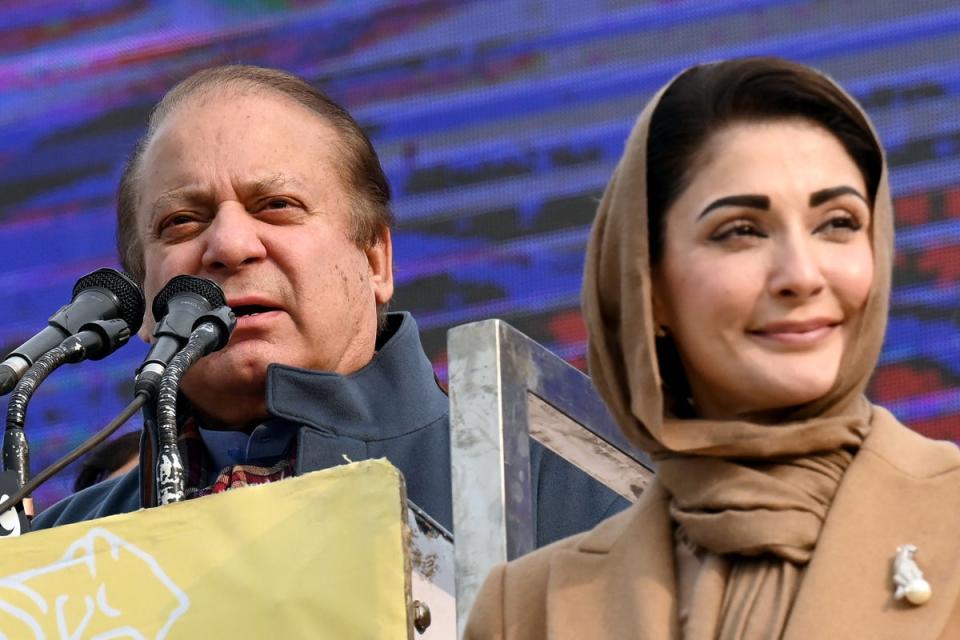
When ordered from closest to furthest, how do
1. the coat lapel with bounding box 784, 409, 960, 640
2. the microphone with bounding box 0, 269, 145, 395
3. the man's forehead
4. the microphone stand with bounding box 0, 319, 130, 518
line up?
1. the coat lapel with bounding box 784, 409, 960, 640
2. the microphone stand with bounding box 0, 319, 130, 518
3. the microphone with bounding box 0, 269, 145, 395
4. the man's forehead

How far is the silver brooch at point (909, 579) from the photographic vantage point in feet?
7.66

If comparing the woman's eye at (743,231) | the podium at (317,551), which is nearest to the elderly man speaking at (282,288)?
the podium at (317,551)

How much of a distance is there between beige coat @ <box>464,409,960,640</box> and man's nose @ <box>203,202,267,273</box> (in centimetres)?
123

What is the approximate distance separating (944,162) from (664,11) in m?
0.77

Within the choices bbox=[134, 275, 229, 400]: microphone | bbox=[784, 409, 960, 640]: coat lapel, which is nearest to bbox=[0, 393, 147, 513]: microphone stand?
bbox=[134, 275, 229, 400]: microphone

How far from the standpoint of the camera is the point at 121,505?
3895mm

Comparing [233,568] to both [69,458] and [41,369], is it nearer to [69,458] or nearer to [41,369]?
[69,458]

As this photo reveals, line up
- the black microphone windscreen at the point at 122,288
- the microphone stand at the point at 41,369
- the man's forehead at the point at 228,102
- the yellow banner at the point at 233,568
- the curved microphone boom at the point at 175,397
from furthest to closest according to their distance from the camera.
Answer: the man's forehead at the point at 228,102, the black microphone windscreen at the point at 122,288, the microphone stand at the point at 41,369, the curved microphone boom at the point at 175,397, the yellow banner at the point at 233,568

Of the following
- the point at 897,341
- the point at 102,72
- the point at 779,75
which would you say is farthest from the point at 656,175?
the point at 102,72

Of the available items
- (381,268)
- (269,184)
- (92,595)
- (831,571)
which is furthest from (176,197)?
(831,571)

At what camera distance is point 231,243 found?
12.2 feet

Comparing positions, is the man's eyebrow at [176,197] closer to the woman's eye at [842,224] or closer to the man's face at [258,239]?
the man's face at [258,239]

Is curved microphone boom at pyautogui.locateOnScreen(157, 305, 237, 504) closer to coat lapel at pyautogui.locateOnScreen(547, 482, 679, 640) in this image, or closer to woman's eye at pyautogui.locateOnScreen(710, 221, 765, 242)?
coat lapel at pyautogui.locateOnScreen(547, 482, 679, 640)

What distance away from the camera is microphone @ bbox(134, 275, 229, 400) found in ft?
9.95
